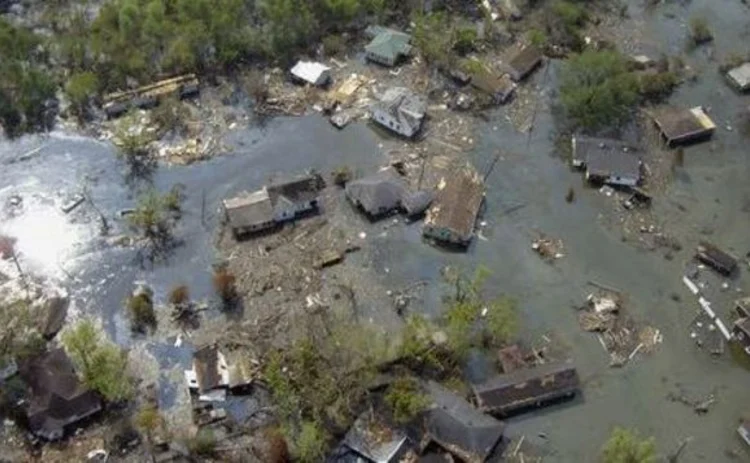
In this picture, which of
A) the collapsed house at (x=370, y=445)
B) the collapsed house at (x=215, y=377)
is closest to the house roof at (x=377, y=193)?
the collapsed house at (x=215, y=377)

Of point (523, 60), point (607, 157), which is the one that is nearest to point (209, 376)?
point (607, 157)

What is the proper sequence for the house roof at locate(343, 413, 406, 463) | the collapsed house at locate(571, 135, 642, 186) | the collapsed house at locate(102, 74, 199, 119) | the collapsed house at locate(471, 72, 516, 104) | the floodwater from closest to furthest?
the house roof at locate(343, 413, 406, 463), the floodwater, the collapsed house at locate(571, 135, 642, 186), the collapsed house at locate(102, 74, 199, 119), the collapsed house at locate(471, 72, 516, 104)

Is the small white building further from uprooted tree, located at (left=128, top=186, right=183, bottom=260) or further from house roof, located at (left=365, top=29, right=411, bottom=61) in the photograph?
uprooted tree, located at (left=128, top=186, right=183, bottom=260)

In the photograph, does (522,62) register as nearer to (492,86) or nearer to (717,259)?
(492,86)

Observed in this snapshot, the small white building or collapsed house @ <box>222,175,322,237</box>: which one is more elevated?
the small white building

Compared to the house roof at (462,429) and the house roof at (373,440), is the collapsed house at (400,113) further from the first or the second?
the house roof at (373,440)

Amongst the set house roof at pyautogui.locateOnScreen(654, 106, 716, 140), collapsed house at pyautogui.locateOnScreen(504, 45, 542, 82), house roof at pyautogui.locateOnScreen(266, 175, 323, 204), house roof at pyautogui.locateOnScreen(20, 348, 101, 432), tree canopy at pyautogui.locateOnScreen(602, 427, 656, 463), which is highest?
collapsed house at pyautogui.locateOnScreen(504, 45, 542, 82)

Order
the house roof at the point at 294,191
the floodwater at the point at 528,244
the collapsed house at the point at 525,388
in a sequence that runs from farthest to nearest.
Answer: the house roof at the point at 294,191 < the floodwater at the point at 528,244 < the collapsed house at the point at 525,388

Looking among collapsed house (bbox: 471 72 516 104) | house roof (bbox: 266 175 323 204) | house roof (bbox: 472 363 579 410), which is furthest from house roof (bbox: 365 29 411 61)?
house roof (bbox: 472 363 579 410)
